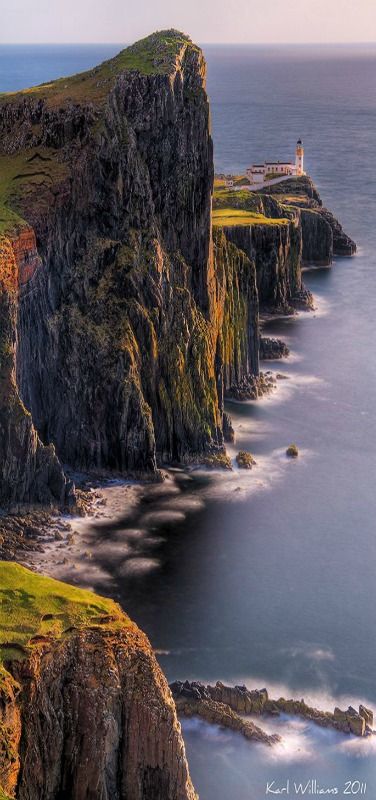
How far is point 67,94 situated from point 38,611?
67.6 meters

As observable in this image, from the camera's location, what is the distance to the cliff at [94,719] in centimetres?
4534

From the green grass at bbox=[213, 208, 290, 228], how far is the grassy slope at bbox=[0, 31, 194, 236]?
38.1 metres

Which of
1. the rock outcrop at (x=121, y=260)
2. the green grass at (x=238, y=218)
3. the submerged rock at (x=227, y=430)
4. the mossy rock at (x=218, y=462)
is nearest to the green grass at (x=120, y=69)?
the rock outcrop at (x=121, y=260)

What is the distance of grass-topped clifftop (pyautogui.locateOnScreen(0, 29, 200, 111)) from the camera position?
10525cm

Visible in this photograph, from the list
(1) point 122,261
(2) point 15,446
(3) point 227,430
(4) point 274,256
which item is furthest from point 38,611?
(4) point 274,256

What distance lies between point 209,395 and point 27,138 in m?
27.6

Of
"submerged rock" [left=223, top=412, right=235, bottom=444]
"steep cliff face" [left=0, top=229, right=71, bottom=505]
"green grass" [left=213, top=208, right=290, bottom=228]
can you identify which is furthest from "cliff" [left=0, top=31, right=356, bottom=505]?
"green grass" [left=213, top=208, right=290, bottom=228]

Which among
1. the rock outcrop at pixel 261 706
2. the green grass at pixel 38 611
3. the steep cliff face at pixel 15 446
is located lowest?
the rock outcrop at pixel 261 706

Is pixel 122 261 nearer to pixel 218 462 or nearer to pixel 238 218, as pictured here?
pixel 218 462

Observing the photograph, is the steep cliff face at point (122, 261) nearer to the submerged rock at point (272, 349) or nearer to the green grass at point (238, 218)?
the submerged rock at point (272, 349)

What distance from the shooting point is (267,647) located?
75812 mm

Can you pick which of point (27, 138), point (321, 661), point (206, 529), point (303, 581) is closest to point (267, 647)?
point (321, 661)

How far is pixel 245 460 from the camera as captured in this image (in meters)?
104

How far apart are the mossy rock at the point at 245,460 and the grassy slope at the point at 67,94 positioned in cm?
2702
